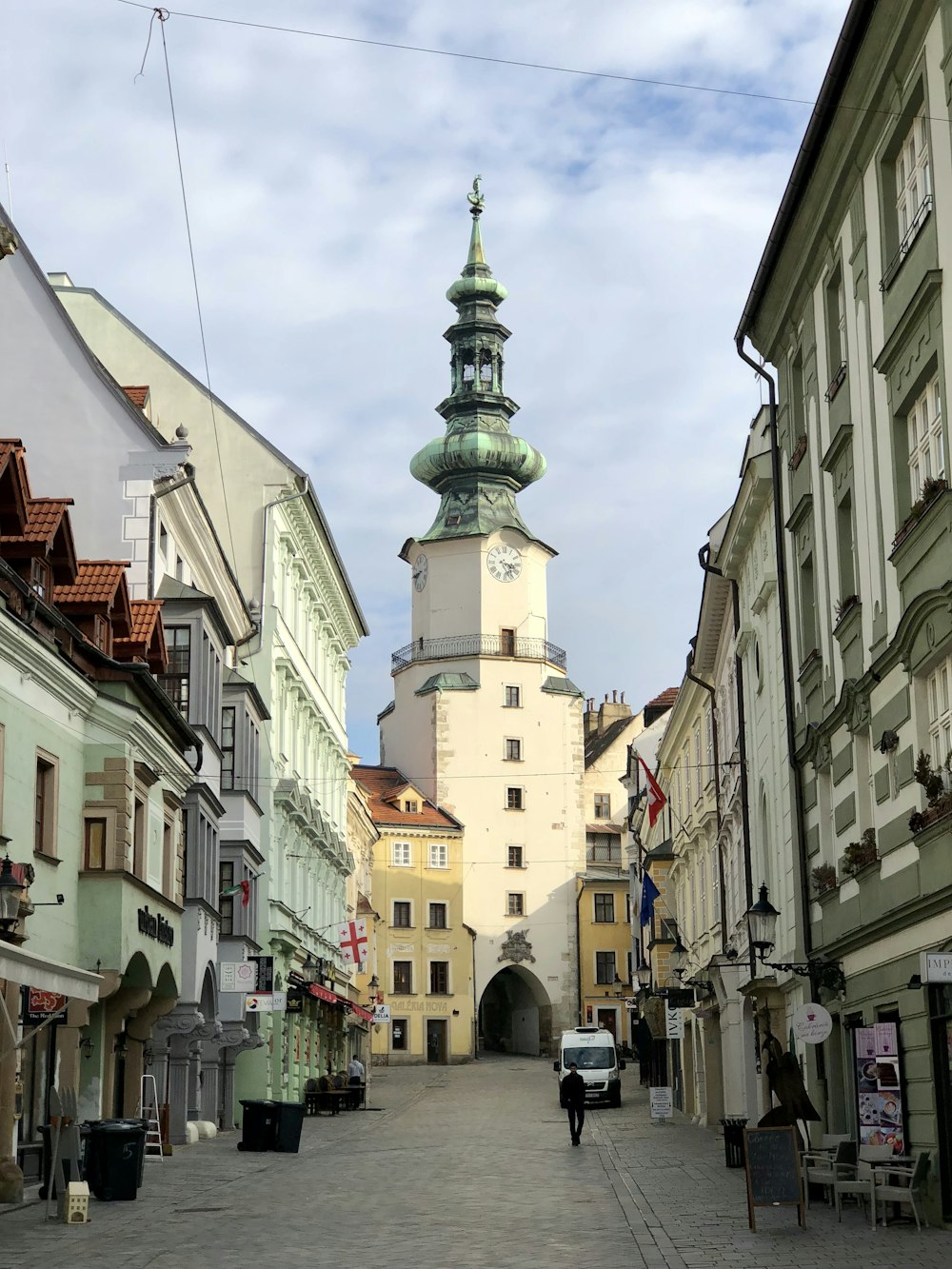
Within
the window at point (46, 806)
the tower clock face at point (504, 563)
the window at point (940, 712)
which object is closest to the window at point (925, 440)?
the window at point (940, 712)

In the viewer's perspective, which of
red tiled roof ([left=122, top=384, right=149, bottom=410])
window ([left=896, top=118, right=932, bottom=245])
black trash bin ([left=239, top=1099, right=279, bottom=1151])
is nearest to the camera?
window ([left=896, top=118, right=932, bottom=245])

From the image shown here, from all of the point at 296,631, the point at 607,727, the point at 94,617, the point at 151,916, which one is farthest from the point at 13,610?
the point at 607,727

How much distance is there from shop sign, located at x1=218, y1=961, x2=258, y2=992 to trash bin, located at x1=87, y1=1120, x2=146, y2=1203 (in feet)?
48.8

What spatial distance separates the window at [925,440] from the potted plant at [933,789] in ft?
8.77

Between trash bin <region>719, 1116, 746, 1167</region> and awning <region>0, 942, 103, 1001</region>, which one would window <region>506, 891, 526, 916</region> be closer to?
trash bin <region>719, 1116, 746, 1167</region>

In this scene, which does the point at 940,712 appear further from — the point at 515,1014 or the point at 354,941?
the point at 515,1014

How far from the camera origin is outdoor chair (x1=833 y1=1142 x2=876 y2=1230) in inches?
682

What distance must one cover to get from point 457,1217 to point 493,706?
70.8m

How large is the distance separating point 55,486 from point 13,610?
538 inches

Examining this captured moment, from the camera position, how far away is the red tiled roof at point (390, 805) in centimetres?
A: 8562

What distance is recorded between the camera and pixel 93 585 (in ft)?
86.6

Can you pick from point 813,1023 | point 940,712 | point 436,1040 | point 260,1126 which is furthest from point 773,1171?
point 436,1040

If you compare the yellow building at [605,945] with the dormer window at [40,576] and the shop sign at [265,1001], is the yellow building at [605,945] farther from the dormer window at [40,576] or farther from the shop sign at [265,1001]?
the dormer window at [40,576]

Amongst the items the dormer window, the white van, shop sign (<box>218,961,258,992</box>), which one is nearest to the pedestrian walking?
the white van
